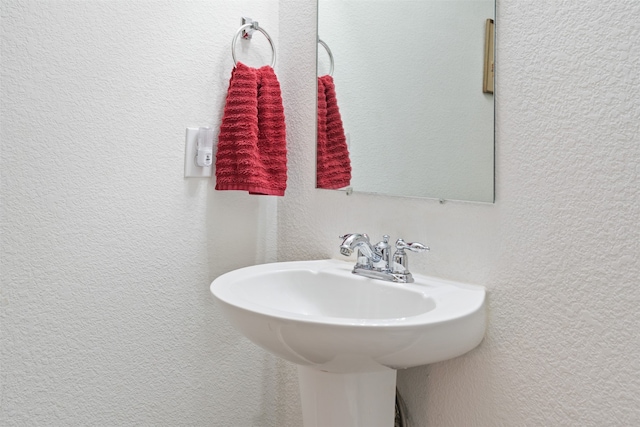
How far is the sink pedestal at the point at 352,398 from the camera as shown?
105 cm

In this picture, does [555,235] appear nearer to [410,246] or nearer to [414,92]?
[410,246]

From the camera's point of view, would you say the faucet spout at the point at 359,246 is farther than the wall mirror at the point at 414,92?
Yes

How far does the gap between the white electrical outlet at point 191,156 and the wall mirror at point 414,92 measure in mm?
346

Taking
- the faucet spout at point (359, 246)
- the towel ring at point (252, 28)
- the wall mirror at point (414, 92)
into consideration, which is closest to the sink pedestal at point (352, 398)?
the faucet spout at point (359, 246)

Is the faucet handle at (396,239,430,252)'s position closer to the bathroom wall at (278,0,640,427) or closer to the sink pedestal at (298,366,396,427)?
the bathroom wall at (278,0,640,427)

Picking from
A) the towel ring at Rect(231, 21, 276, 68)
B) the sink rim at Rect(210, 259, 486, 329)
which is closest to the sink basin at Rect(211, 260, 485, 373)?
the sink rim at Rect(210, 259, 486, 329)

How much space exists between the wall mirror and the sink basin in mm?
245

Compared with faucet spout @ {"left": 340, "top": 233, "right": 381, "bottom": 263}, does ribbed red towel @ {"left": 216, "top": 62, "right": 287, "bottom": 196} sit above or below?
above

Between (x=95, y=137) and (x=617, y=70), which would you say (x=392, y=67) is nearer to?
(x=617, y=70)

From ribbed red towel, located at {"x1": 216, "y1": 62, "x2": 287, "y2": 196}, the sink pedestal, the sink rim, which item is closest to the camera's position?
the sink rim

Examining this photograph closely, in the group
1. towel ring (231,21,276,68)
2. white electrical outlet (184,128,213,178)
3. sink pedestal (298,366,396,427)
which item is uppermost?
towel ring (231,21,276,68)

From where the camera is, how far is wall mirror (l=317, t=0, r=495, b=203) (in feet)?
3.47

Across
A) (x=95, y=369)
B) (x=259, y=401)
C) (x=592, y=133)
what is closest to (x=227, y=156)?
(x=95, y=369)

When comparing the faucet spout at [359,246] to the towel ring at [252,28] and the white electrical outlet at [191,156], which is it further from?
the towel ring at [252,28]
